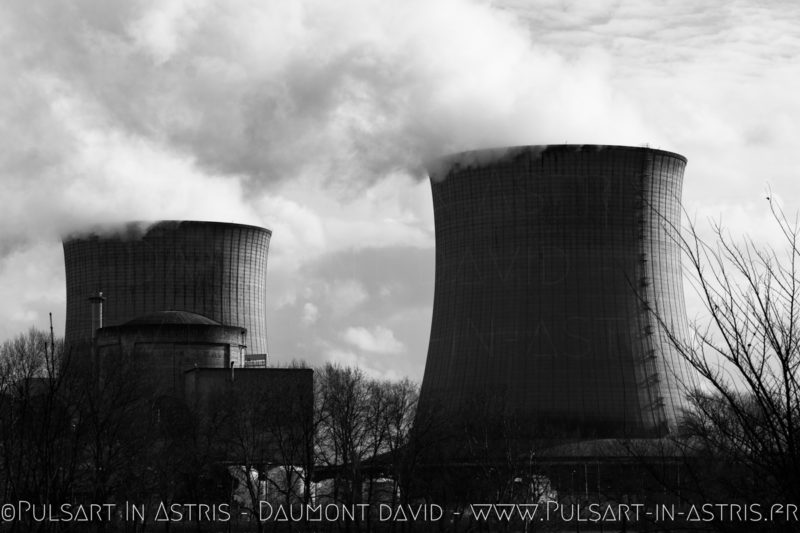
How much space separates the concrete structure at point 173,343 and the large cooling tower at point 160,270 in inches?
59.0

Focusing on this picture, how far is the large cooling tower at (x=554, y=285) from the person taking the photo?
1182 inches

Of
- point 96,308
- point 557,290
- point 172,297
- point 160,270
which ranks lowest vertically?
point 557,290

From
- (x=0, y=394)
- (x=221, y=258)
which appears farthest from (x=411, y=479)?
(x=221, y=258)

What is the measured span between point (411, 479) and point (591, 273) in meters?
8.31

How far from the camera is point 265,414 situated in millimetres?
30391

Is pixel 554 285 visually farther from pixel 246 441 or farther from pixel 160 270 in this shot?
pixel 160 270

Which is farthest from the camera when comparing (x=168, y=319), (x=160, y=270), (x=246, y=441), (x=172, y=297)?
(x=172, y=297)

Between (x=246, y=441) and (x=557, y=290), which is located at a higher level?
(x=557, y=290)

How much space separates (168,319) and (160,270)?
8.15 ft

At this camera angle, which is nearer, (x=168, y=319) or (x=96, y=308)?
(x=168, y=319)

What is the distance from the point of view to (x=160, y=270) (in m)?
41.1

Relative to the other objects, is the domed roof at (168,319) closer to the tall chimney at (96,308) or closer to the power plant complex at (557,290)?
the tall chimney at (96,308)

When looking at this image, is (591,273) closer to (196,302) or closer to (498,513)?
(498,513)

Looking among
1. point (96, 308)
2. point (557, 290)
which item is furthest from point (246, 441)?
point (96, 308)
